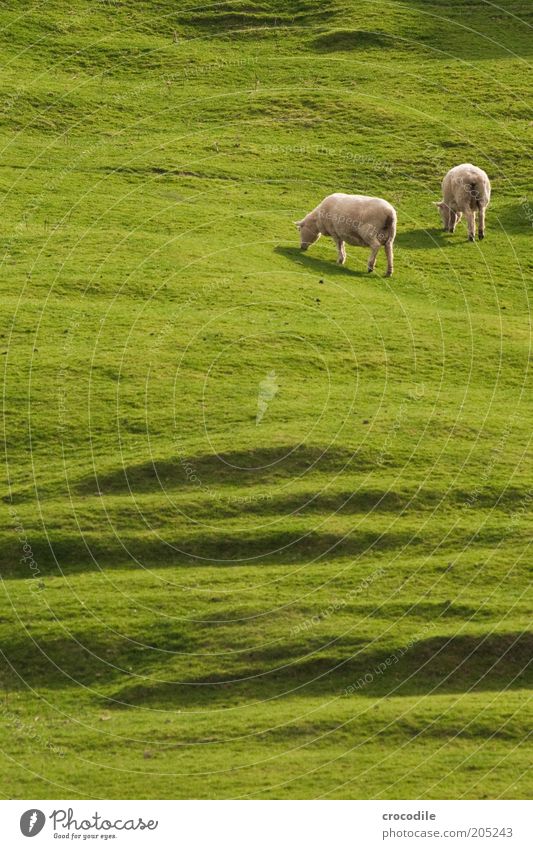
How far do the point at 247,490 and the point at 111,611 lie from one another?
501cm

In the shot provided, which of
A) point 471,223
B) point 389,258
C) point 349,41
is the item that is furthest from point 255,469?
point 349,41

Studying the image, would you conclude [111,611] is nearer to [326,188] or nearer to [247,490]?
[247,490]

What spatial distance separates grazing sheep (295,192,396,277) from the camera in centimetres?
4362

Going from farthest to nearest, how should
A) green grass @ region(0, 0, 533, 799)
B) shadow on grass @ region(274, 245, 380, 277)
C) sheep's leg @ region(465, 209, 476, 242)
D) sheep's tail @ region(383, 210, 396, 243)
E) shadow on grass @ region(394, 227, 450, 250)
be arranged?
sheep's leg @ region(465, 209, 476, 242), shadow on grass @ region(394, 227, 450, 250), shadow on grass @ region(274, 245, 380, 277), sheep's tail @ region(383, 210, 396, 243), green grass @ region(0, 0, 533, 799)

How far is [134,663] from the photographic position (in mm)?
30688

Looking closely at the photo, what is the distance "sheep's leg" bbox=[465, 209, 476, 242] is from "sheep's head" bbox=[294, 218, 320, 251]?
571cm

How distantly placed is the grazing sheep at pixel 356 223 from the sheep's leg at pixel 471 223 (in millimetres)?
5163

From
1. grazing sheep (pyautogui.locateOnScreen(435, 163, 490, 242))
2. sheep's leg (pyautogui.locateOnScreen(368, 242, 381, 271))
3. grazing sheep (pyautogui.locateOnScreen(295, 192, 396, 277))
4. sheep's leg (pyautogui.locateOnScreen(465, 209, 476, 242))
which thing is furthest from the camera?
sheep's leg (pyautogui.locateOnScreen(465, 209, 476, 242))

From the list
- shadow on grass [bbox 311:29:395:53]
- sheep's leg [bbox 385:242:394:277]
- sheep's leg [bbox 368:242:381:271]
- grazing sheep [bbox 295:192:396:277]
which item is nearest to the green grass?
sheep's leg [bbox 385:242:394:277]

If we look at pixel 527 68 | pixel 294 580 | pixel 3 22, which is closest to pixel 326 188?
pixel 527 68

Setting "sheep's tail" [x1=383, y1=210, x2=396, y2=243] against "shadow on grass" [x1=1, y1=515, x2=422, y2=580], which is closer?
"shadow on grass" [x1=1, y1=515, x2=422, y2=580]

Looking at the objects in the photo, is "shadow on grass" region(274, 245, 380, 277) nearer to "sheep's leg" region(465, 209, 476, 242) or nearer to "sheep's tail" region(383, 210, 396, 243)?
"sheep's tail" region(383, 210, 396, 243)

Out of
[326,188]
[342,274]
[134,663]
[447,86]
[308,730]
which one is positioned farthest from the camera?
[447,86]
